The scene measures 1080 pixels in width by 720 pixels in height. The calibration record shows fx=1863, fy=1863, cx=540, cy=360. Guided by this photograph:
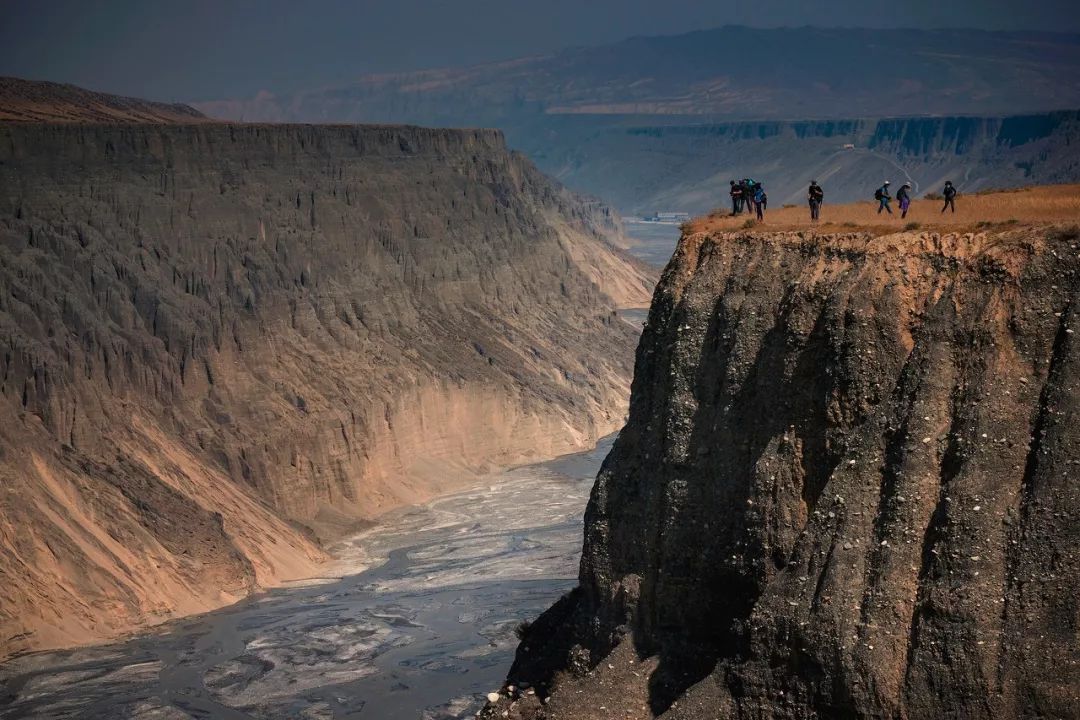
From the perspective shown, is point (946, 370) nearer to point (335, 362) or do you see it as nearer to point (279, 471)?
point (279, 471)

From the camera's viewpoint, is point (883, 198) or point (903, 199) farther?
point (883, 198)

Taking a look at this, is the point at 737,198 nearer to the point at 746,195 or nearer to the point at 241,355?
the point at 746,195

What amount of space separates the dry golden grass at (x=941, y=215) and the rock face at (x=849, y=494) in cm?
96

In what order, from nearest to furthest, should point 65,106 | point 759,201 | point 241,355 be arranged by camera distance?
1. point 759,201
2. point 241,355
3. point 65,106

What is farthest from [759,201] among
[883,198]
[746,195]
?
[883,198]

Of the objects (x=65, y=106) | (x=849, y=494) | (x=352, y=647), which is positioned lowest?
(x=352, y=647)

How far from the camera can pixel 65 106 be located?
12219 centimetres

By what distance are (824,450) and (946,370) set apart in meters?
2.98

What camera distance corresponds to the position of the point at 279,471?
91000mm

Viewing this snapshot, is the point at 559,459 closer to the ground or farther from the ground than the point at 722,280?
closer to the ground

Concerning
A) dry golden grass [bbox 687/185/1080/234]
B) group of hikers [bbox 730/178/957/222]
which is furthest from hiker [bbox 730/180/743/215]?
dry golden grass [bbox 687/185/1080/234]

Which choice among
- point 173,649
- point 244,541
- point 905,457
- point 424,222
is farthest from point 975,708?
point 424,222

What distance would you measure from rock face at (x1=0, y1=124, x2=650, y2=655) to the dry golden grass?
35903 millimetres

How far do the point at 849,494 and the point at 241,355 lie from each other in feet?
222
